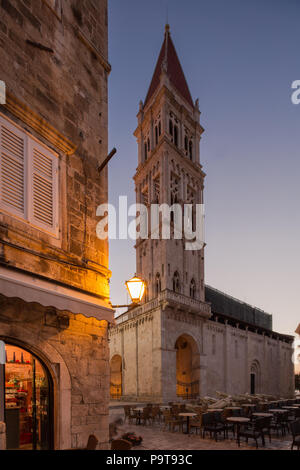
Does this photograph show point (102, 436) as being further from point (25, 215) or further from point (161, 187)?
point (161, 187)

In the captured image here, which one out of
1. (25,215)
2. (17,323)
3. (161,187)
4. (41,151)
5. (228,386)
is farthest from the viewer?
(228,386)

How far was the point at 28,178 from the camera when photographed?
6148 mm

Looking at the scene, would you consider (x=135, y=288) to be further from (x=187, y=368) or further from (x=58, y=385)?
(x=187, y=368)

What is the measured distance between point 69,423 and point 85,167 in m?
4.69

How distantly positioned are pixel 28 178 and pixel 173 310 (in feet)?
68.8

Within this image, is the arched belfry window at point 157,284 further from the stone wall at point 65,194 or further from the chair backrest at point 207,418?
the stone wall at point 65,194

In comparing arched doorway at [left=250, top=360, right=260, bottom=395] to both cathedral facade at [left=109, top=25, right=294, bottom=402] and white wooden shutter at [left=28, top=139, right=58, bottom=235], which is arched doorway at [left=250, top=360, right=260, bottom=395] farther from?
white wooden shutter at [left=28, top=139, right=58, bottom=235]

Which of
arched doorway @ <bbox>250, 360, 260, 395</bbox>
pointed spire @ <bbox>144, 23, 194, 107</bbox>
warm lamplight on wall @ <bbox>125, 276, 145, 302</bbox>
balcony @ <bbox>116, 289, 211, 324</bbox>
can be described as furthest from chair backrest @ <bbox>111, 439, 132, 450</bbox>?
arched doorway @ <bbox>250, 360, 260, 395</bbox>

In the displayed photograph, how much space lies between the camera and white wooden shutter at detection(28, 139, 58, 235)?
622 cm

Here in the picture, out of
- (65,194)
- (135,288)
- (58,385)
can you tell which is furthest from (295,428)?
(65,194)

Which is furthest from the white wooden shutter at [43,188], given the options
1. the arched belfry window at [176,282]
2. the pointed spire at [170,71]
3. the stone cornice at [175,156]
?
the pointed spire at [170,71]

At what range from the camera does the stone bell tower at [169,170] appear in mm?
27828
